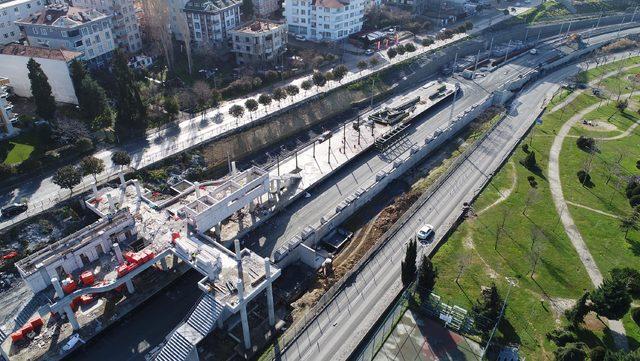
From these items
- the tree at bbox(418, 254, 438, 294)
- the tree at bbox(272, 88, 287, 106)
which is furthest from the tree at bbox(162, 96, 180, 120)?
the tree at bbox(418, 254, 438, 294)

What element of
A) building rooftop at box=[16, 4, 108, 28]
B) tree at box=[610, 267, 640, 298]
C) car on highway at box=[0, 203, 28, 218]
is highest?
building rooftop at box=[16, 4, 108, 28]

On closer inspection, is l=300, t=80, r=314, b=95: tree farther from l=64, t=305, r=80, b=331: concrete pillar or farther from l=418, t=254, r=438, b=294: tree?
l=64, t=305, r=80, b=331: concrete pillar

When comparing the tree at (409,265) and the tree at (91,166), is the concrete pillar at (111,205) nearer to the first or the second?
the tree at (91,166)

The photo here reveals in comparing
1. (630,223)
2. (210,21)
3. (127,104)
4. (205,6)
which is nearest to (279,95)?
(127,104)

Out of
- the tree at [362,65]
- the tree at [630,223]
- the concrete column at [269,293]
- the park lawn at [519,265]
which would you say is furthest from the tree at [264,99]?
the tree at [630,223]

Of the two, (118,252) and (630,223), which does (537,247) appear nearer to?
(630,223)

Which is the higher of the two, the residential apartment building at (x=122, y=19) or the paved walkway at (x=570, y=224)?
the residential apartment building at (x=122, y=19)

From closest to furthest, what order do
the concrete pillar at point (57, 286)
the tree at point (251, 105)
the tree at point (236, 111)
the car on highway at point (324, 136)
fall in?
the concrete pillar at point (57, 286)
the tree at point (236, 111)
the tree at point (251, 105)
the car on highway at point (324, 136)
